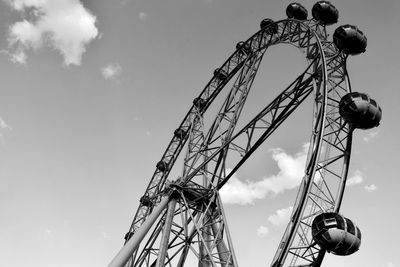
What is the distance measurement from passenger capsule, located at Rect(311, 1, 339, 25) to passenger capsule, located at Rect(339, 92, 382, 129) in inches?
240

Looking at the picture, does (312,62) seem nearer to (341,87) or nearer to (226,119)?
(341,87)

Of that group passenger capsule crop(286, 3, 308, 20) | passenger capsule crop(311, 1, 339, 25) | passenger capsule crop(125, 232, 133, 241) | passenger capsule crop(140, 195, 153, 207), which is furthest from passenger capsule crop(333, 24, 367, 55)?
passenger capsule crop(125, 232, 133, 241)

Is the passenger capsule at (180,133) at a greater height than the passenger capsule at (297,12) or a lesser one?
lesser

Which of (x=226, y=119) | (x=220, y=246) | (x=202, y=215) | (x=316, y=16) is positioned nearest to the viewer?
(x=220, y=246)

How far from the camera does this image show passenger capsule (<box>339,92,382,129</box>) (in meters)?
9.70

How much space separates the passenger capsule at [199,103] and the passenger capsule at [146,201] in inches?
278

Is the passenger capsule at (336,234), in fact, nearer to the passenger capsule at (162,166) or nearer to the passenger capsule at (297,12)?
the passenger capsule at (297,12)

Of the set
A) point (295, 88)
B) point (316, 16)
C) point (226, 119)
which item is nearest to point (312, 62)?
point (295, 88)

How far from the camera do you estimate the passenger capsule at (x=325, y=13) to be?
14672mm

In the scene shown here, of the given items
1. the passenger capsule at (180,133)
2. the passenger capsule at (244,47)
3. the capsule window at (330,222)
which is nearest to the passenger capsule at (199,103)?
the passenger capsule at (180,133)

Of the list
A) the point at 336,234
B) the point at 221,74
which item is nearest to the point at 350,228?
the point at 336,234

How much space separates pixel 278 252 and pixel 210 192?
4950mm

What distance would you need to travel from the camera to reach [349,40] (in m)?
12.1

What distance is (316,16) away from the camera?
14.8 m
